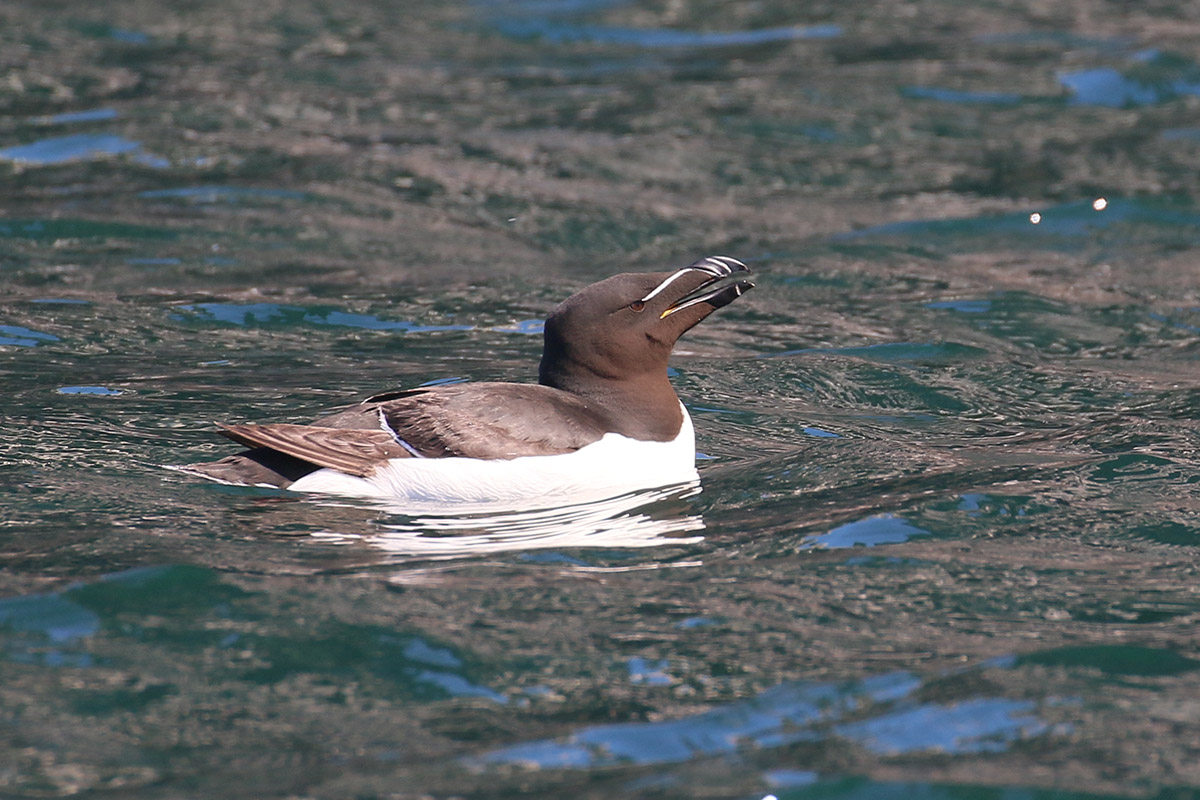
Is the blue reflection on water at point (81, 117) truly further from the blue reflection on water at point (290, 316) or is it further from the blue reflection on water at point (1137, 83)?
the blue reflection on water at point (1137, 83)

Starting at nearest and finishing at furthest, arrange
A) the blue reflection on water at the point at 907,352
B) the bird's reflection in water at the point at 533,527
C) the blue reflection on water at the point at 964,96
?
the bird's reflection in water at the point at 533,527 < the blue reflection on water at the point at 907,352 < the blue reflection on water at the point at 964,96

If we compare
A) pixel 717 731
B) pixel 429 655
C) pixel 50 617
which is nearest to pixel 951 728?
pixel 717 731

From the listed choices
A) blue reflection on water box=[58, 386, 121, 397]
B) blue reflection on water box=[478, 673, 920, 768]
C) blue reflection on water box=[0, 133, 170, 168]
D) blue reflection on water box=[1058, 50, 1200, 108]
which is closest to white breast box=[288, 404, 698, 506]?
blue reflection on water box=[478, 673, 920, 768]

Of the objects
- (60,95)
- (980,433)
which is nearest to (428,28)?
(60,95)

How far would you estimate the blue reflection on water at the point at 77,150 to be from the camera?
496 inches

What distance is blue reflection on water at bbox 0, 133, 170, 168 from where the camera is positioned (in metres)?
12.6

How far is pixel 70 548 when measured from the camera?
579cm

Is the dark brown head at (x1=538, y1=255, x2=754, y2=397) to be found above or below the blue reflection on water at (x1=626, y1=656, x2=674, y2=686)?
above

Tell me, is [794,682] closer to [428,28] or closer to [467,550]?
[467,550]

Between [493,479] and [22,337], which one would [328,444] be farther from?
[22,337]

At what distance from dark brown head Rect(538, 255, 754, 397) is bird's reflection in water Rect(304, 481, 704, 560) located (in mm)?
588

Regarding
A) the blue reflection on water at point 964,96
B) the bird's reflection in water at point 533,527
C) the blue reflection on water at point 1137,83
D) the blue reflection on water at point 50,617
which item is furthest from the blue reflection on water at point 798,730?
the blue reflection on water at point 1137,83

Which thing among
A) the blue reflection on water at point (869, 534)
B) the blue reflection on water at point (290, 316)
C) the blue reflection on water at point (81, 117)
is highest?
the blue reflection on water at point (81, 117)

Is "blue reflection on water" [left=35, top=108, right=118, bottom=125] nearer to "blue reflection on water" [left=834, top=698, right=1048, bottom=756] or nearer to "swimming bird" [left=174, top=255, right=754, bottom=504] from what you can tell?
"swimming bird" [left=174, top=255, right=754, bottom=504]
